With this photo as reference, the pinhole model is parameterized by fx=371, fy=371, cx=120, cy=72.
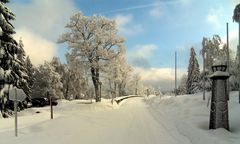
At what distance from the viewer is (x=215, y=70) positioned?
80.9 ft

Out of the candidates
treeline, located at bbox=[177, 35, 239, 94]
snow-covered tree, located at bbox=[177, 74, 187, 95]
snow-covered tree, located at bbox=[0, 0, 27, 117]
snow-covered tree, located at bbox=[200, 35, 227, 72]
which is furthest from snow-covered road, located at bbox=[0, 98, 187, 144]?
snow-covered tree, located at bbox=[177, 74, 187, 95]

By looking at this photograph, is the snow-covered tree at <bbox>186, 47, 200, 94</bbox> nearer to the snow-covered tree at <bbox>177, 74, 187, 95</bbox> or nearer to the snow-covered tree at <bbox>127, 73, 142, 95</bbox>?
the snow-covered tree at <bbox>177, 74, 187, 95</bbox>

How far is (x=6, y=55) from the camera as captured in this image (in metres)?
33.0

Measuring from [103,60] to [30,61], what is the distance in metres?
30.0

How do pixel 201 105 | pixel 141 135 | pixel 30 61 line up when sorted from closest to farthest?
1. pixel 141 135
2. pixel 201 105
3. pixel 30 61

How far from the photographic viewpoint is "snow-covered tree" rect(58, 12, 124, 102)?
51.2 m

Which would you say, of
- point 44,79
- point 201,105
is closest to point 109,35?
point 201,105

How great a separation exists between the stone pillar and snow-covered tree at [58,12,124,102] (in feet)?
92.5

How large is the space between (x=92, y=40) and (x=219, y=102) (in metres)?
30.8

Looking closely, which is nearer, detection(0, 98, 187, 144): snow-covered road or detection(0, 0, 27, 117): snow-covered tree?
detection(0, 98, 187, 144): snow-covered road

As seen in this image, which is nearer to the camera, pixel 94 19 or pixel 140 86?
pixel 94 19

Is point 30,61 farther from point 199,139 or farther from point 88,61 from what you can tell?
point 199,139

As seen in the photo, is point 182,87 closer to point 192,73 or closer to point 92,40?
point 192,73

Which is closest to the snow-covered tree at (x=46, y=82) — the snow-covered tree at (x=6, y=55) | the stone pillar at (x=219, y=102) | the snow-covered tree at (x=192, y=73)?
the snow-covered tree at (x=192, y=73)
